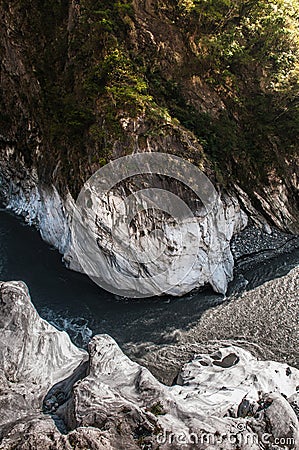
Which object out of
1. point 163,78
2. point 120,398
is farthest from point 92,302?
point 163,78

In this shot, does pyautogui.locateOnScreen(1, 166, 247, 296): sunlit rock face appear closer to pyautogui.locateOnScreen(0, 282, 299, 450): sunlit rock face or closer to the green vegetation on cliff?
the green vegetation on cliff

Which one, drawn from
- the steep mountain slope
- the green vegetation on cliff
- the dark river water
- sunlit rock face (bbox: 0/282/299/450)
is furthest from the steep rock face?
sunlit rock face (bbox: 0/282/299/450)

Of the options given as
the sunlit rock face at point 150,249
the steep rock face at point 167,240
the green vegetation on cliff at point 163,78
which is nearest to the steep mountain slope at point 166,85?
the green vegetation on cliff at point 163,78

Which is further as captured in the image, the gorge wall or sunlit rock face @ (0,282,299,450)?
the gorge wall

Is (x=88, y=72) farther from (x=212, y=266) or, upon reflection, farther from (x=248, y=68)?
(x=212, y=266)

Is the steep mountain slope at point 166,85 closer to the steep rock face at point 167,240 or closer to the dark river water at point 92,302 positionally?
the steep rock face at point 167,240

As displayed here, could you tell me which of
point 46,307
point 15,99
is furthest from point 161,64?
point 46,307

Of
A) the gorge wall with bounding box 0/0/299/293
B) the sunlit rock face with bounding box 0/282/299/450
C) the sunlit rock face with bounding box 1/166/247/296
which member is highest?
the gorge wall with bounding box 0/0/299/293
